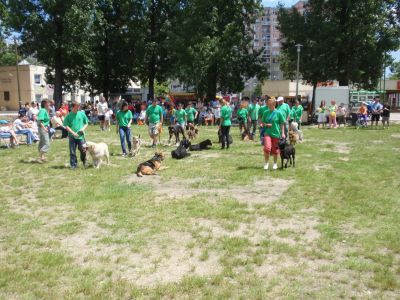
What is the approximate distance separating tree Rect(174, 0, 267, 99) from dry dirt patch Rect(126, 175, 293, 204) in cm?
2058

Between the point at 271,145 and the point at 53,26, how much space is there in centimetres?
2499

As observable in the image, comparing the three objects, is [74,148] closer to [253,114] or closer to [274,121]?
[274,121]

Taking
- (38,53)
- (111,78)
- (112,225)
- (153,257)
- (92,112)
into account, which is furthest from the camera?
(111,78)

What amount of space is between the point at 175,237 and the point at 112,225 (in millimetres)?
1068

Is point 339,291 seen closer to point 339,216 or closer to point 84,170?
point 339,216

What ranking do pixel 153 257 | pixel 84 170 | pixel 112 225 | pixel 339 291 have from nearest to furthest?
pixel 339 291
pixel 153 257
pixel 112 225
pixel 84 170

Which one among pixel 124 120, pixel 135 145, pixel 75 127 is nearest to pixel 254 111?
pixel 135 145

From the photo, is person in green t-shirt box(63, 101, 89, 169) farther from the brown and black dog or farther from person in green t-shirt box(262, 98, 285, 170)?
person in green t-shirt box(262, 98, 285, 170)

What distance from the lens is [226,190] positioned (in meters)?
8.32

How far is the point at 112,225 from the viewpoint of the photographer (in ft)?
20.2

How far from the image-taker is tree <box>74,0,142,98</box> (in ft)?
106

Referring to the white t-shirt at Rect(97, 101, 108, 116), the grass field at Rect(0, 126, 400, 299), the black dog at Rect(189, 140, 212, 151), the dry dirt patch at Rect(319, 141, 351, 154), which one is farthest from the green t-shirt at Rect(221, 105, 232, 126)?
the white t-shirt at Rect(97, 101, 108, 116)

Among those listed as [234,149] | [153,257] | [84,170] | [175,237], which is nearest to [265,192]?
[175,237]

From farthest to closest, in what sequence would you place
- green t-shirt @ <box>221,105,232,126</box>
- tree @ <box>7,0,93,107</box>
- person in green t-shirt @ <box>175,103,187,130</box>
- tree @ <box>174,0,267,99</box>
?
tree @ <box>7,0,93,107</box> → tree @ <box>174,0,267,99</box> → person in green t-shirt @ <box>175,103,187,130</box> → green t-shirt @ <box>221,105,232,126</box>
